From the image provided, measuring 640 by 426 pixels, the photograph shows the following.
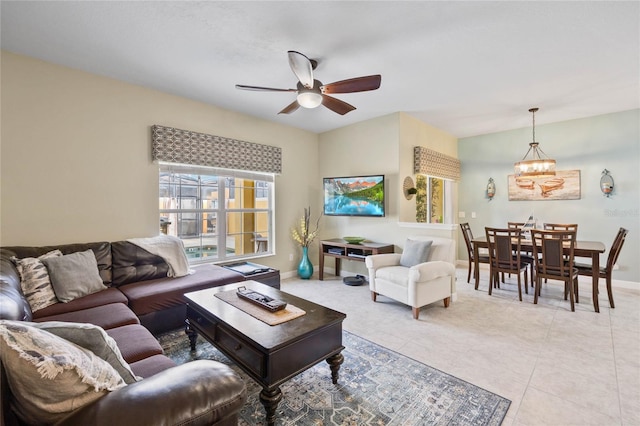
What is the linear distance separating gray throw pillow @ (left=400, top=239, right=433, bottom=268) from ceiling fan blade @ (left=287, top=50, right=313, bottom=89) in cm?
230

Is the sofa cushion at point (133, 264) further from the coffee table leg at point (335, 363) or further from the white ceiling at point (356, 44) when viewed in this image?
the coffee table leg at point (335, 363)

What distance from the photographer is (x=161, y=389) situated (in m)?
0.97

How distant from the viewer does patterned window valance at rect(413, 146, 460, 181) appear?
188 inches

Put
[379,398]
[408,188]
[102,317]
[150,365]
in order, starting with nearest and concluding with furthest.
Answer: [150,365]
[379,398]
[102,317]
[408,188]

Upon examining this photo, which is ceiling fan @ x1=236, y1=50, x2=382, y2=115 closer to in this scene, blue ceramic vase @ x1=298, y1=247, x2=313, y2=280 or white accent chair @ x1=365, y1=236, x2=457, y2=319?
white accent chair @ x1=365, y1=236, x2=457, y2=319

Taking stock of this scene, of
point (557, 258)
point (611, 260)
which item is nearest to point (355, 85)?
point (557, 258)

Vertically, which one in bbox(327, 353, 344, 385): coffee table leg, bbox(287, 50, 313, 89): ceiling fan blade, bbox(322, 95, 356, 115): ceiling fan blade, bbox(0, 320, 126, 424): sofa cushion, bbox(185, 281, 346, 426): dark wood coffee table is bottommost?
bbox(327, 353, 344, 385): coffee table leg

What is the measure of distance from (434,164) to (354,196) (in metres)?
1.59

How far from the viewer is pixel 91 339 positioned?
A: 42.7 inches

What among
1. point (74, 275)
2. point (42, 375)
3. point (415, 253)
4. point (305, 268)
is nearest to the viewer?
point (42, 375)

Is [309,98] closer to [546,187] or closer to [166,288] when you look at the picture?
[166,288]

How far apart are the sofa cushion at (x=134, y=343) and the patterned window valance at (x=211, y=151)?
235 cm

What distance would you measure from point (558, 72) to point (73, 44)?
4.89 meters

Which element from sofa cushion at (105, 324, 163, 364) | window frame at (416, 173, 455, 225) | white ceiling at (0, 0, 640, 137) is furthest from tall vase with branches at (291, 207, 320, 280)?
sofa cushion at (105, 324, 163, 364)
